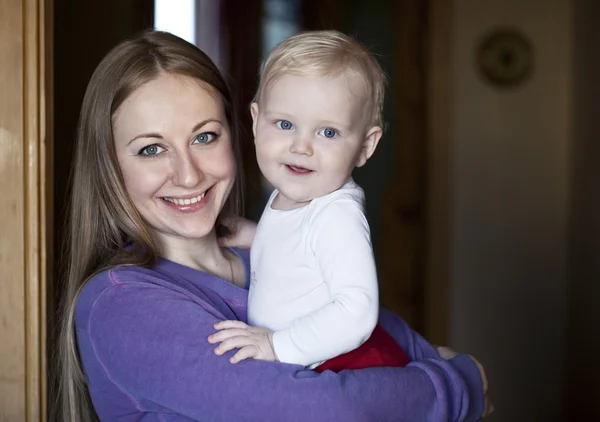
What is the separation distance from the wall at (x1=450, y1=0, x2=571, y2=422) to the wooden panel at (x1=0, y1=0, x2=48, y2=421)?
8.81ft

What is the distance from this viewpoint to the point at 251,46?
3.93 m

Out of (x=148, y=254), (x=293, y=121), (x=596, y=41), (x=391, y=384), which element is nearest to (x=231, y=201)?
(x=148, y=254)

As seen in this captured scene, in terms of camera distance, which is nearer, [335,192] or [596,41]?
[335,192]

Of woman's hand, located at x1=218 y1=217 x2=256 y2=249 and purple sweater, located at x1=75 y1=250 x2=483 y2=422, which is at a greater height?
woman's hand, located at x1=218 y1=217 x2=256 y2=249

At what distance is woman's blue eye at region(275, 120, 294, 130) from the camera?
1.43 meters

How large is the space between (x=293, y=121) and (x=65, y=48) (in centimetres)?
118

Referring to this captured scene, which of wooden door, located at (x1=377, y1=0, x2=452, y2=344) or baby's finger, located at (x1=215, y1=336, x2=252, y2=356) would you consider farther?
wooden door, located at (x1=377, y1=0, x2=452, y2=344)

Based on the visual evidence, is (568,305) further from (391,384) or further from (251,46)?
(391,384)

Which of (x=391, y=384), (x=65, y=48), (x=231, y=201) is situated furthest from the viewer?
(x=65, y=48)

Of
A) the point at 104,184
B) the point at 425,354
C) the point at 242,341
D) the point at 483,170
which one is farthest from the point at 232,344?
the point at 483,170

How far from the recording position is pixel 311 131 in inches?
55.6

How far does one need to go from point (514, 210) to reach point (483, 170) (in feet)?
0.90

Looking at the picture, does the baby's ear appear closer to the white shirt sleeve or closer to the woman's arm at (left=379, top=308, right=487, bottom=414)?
the white shirt sleeve

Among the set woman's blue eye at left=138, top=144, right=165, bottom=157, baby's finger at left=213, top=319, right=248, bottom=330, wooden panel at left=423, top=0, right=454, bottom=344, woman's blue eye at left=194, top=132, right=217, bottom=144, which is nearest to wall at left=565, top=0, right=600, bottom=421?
wooden panel at left=423, top=0, right=454, bottom=344
